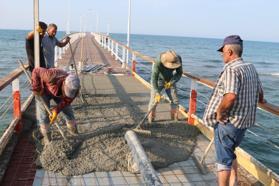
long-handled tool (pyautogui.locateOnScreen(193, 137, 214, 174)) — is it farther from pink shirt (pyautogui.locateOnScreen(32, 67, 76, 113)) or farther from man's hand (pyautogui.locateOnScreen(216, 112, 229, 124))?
pink shirt (pyautogui.locateOnScreen(32, 67, 76, 113))

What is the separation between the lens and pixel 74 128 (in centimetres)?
521

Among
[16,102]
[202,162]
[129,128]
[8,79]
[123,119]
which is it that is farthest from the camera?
[123,119]

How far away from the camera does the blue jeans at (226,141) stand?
3.40m

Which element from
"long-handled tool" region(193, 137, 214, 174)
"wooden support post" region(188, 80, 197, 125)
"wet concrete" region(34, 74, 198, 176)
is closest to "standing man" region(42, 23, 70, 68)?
"wet concrete" region(34, 74, 198, 176)

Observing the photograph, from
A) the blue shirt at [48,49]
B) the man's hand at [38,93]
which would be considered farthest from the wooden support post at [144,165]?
the blue shirt at [48,49]

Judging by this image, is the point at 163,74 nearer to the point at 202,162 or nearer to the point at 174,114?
the point at 174,114

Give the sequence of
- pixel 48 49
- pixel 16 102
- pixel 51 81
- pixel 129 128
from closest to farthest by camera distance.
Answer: pixel 51 81
pixel 16 102
pixel 129 128
pixel 48 49

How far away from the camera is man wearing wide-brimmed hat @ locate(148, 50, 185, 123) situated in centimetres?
547

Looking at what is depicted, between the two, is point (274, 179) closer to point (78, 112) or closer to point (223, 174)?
point (223, 174)

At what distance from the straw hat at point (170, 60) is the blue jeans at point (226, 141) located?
6.82ft

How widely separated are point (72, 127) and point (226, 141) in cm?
246

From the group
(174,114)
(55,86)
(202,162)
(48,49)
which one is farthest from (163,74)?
(48,49)

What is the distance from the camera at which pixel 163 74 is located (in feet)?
19.3

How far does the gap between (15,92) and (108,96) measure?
290 centimetres
